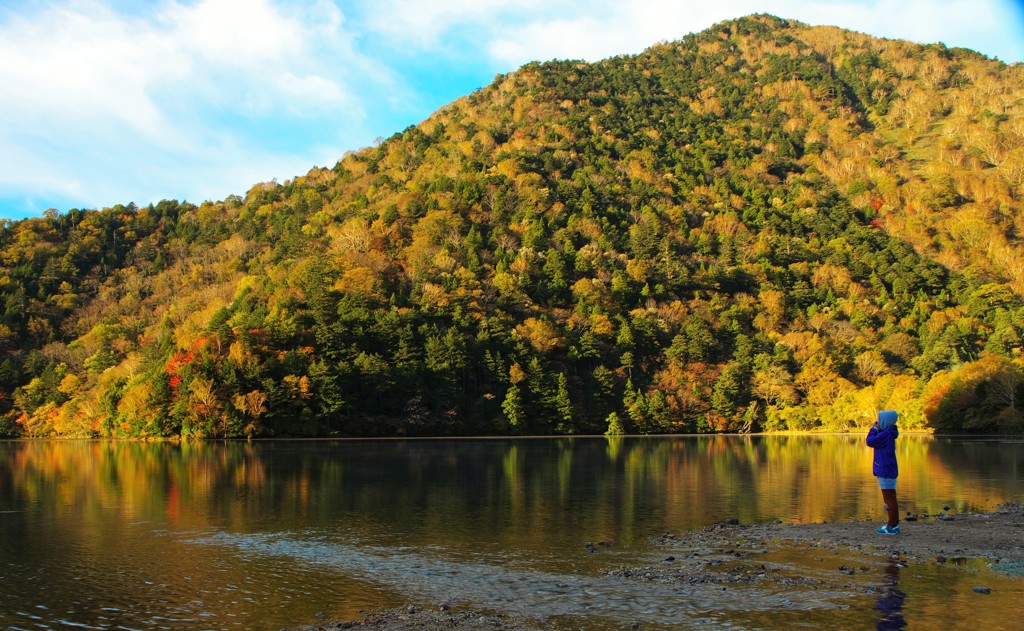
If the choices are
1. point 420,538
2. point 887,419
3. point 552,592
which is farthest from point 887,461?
point 420,538

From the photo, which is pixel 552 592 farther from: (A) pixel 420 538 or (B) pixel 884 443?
(B) pixel 884 443

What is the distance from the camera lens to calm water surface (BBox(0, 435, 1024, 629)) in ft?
39.2

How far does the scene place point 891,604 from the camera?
461 inches

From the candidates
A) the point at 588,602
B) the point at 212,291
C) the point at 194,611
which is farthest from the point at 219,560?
the point at 212,291

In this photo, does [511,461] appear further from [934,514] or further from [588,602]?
[588,602]

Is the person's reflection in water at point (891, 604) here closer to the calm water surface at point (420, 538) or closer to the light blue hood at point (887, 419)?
the calm water surface at point (420, 538)

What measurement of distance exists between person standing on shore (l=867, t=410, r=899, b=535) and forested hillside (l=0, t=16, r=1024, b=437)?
62.3 m

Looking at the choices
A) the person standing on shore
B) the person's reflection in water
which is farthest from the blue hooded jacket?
the person's reflection in water

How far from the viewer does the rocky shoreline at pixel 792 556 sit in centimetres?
1149

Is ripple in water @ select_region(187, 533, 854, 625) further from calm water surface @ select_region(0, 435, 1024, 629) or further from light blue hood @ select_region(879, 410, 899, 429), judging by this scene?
light blue hood @ select_region(879, 410, 899, 429)

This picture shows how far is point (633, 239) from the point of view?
128375mm

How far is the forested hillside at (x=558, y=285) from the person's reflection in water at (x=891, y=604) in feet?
213

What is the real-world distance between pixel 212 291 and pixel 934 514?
110073 millimetres

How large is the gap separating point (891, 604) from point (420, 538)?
34.0 ft
